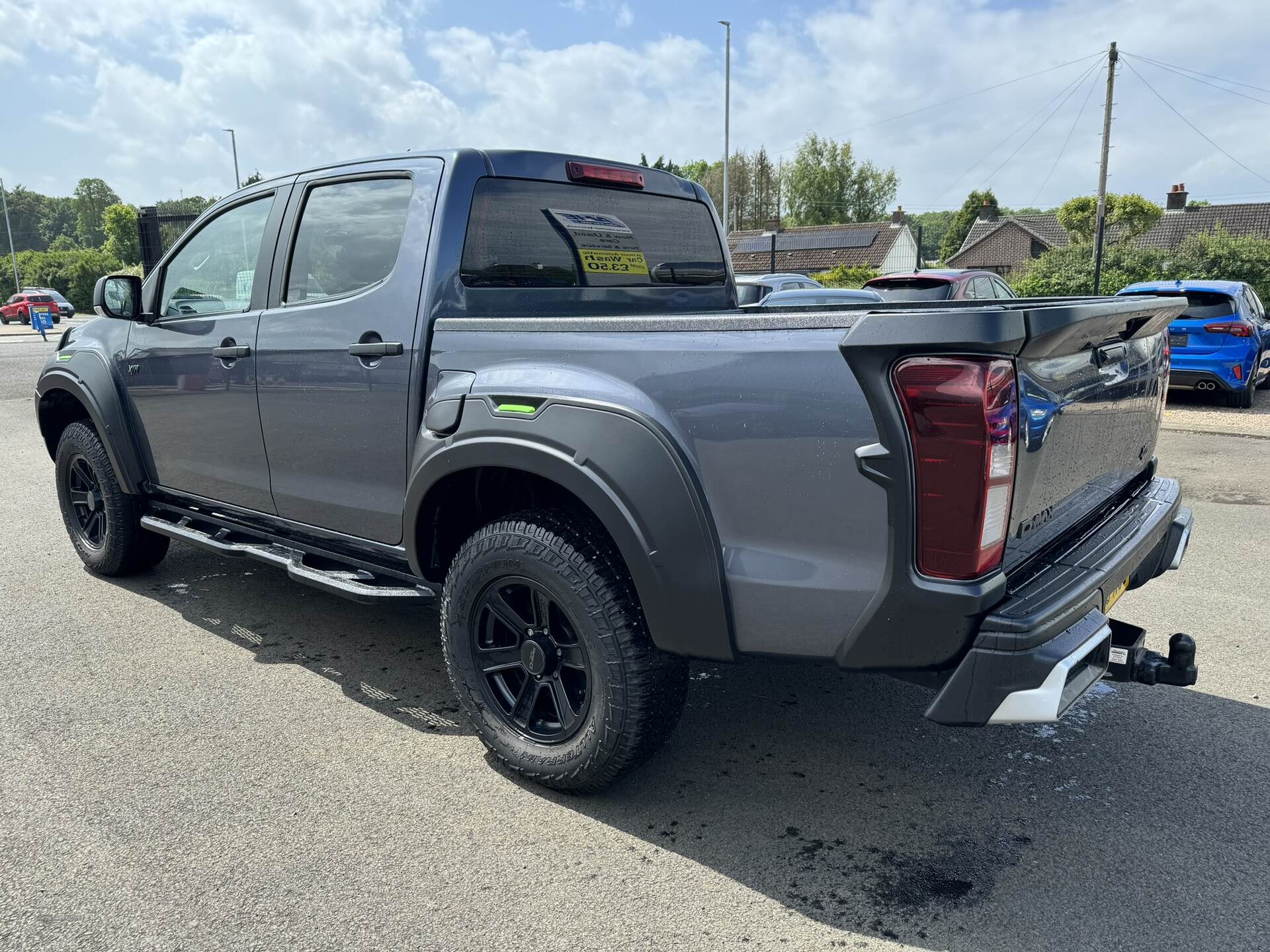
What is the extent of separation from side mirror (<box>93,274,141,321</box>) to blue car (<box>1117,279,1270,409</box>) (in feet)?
33.6

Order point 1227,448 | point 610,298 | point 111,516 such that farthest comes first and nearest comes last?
point 1227,448
point 111,516
point 610,298

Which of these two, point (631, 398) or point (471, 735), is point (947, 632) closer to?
point (631, 398)

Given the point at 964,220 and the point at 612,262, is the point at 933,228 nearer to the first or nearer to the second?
the point at 964,220

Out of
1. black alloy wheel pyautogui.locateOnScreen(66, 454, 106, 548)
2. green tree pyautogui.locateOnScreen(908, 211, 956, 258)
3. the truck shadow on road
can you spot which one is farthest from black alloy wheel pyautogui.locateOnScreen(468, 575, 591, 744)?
green tree pyautogui.locateOnScreen(908, 211, 956, 258)

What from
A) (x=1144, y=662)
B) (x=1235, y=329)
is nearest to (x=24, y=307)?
(x=1235, y=329)

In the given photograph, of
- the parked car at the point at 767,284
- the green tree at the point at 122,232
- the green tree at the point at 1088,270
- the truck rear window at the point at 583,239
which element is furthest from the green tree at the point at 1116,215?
the green tree at the point at 122,232

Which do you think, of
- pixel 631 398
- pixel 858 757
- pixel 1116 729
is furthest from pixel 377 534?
pixel 1116 729

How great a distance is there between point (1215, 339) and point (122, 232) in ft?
271

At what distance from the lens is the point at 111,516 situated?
4.87 m

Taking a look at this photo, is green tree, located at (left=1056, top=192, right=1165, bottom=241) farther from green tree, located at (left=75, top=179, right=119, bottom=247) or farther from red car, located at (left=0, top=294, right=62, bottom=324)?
green tree, located at (left=75, top=179, right=119, bottom=247)

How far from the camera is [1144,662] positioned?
259 centimetres

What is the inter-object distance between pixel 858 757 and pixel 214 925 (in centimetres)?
201

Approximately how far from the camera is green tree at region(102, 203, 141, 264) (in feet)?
240

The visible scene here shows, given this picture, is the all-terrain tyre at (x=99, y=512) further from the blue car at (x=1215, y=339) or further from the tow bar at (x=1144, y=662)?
the blue car at (x=1215, y=339)
